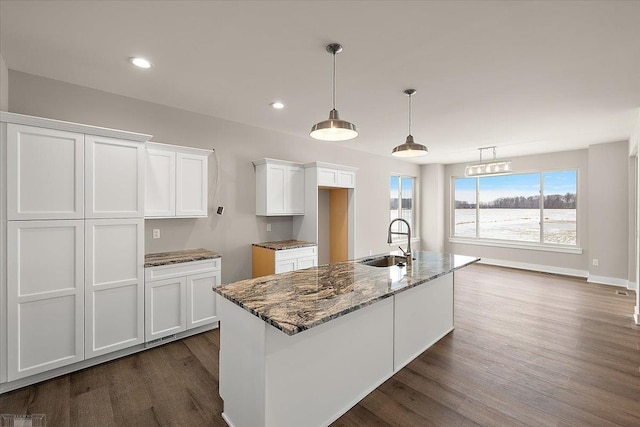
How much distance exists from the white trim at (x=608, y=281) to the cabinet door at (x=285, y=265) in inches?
230

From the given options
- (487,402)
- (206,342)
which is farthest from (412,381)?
(206,342)

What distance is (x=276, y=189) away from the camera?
4.31m

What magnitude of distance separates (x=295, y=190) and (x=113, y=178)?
2.42 m

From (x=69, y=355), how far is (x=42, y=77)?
8.61 ft

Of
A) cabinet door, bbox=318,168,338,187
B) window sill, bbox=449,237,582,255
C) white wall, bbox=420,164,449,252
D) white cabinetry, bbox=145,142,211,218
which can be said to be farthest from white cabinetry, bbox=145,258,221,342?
window sill, bbox=449,237,582,255

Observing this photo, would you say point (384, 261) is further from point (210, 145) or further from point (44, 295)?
point (44, 295)

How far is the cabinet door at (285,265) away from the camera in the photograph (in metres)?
3.95

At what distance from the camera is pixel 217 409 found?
2.10 metres

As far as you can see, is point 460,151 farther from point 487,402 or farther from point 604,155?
point 487,402

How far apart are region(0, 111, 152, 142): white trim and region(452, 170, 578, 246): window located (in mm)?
7646

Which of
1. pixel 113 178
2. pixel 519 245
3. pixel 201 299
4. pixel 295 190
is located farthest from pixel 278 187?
pixel 519 245

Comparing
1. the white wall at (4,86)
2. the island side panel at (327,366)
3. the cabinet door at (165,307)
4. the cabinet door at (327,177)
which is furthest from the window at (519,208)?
the white wall at (4,86)

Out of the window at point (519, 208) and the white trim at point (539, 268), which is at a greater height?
the window at point (519, 208)

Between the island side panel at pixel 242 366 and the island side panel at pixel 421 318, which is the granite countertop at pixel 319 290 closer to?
the island side panel at pixel 242 366
